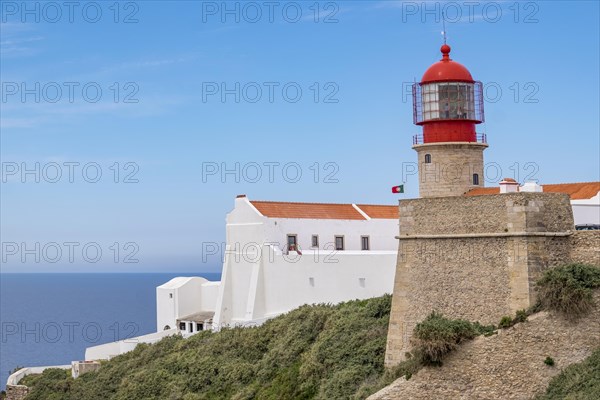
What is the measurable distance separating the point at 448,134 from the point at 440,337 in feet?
24.9

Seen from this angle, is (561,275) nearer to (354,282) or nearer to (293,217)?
(354,282)

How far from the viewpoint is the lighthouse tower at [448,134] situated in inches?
1016

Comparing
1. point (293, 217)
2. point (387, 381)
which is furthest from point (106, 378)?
point (387, 381)

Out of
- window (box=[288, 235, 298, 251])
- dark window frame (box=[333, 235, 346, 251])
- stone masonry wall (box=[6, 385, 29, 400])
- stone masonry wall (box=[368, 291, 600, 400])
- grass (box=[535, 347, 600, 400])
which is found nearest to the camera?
grass (box=[535, 347, 600, 400])

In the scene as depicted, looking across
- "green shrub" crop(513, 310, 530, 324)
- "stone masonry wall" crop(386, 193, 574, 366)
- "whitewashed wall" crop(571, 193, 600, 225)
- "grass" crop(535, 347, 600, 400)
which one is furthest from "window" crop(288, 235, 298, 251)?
"grass" crop(535, 347, 600, 400)

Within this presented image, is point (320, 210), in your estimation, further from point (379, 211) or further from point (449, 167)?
point (449, 167)

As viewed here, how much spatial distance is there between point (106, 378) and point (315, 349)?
1074 cm

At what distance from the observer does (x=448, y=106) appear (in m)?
25.9

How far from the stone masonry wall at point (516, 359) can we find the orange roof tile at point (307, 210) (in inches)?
570

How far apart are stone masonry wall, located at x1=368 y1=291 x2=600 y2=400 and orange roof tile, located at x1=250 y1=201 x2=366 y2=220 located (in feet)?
47.5

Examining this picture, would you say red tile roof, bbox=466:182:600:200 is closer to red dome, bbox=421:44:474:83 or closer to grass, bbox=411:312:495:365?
red dome, bbox=421:44:474:83

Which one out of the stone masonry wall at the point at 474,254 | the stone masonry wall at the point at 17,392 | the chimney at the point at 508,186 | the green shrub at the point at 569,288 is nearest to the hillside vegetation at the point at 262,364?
the stone masonry wall at the point at 17,392

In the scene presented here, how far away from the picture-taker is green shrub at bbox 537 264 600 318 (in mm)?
19812

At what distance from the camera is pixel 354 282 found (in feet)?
105
